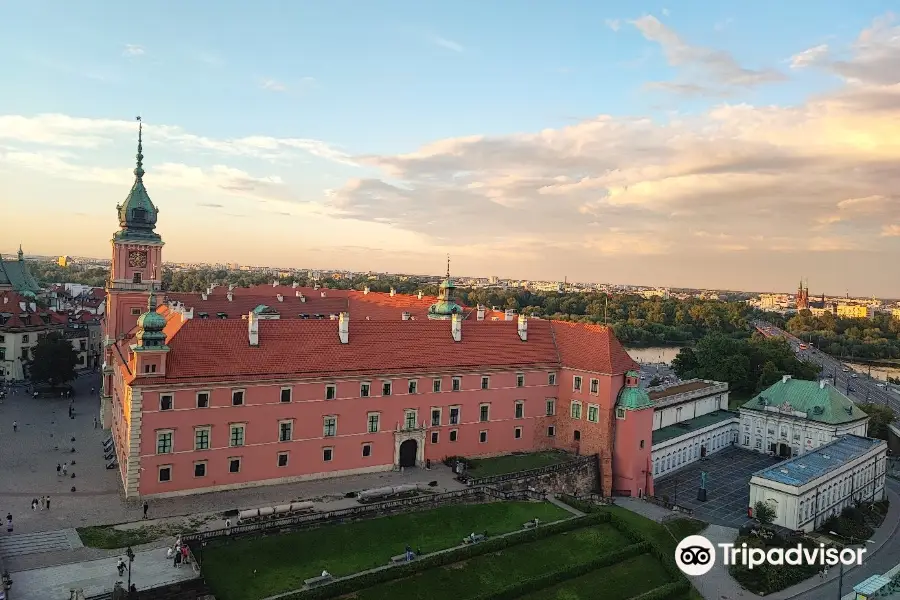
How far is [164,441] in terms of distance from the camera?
45.7m

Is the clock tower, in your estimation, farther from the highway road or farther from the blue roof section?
the highway road

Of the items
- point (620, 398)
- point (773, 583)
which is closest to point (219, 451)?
point (620, 398)

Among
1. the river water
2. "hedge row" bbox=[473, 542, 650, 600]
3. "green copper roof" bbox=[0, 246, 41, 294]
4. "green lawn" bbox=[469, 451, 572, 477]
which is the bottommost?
"hedge row" bbox=[473, 542, 650, 600]

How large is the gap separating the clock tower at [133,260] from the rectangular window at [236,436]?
28.8 meters

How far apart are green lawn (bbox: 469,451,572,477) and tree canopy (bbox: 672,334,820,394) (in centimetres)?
5686

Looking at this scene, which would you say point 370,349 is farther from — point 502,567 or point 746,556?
point 746,556

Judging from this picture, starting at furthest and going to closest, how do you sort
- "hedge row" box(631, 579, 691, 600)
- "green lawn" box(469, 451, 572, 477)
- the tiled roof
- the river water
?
the river water < the tiled roof < "green lawn" box(469, 451, 572, 477) < "hedge row" box(631, 579, 691, 600)

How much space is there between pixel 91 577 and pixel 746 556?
41.9 meters

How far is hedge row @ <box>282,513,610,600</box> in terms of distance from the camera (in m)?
35.8

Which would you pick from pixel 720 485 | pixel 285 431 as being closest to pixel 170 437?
pixel 285 431

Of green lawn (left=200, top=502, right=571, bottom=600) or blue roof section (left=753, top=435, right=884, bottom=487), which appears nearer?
green lawn (left=200, top=502, right=571, bottom=600)

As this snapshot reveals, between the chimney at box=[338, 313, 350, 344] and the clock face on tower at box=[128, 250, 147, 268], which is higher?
the clock face on tower at box=[128, 250, 147, 268]

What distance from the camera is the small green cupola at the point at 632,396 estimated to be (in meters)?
59.8

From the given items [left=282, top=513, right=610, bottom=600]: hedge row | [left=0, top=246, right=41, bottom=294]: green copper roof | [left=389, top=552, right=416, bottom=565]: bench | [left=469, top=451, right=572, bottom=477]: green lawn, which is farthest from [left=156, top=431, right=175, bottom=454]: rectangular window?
[left=0, top=246, right=41, bottom=294]: green copper roof
